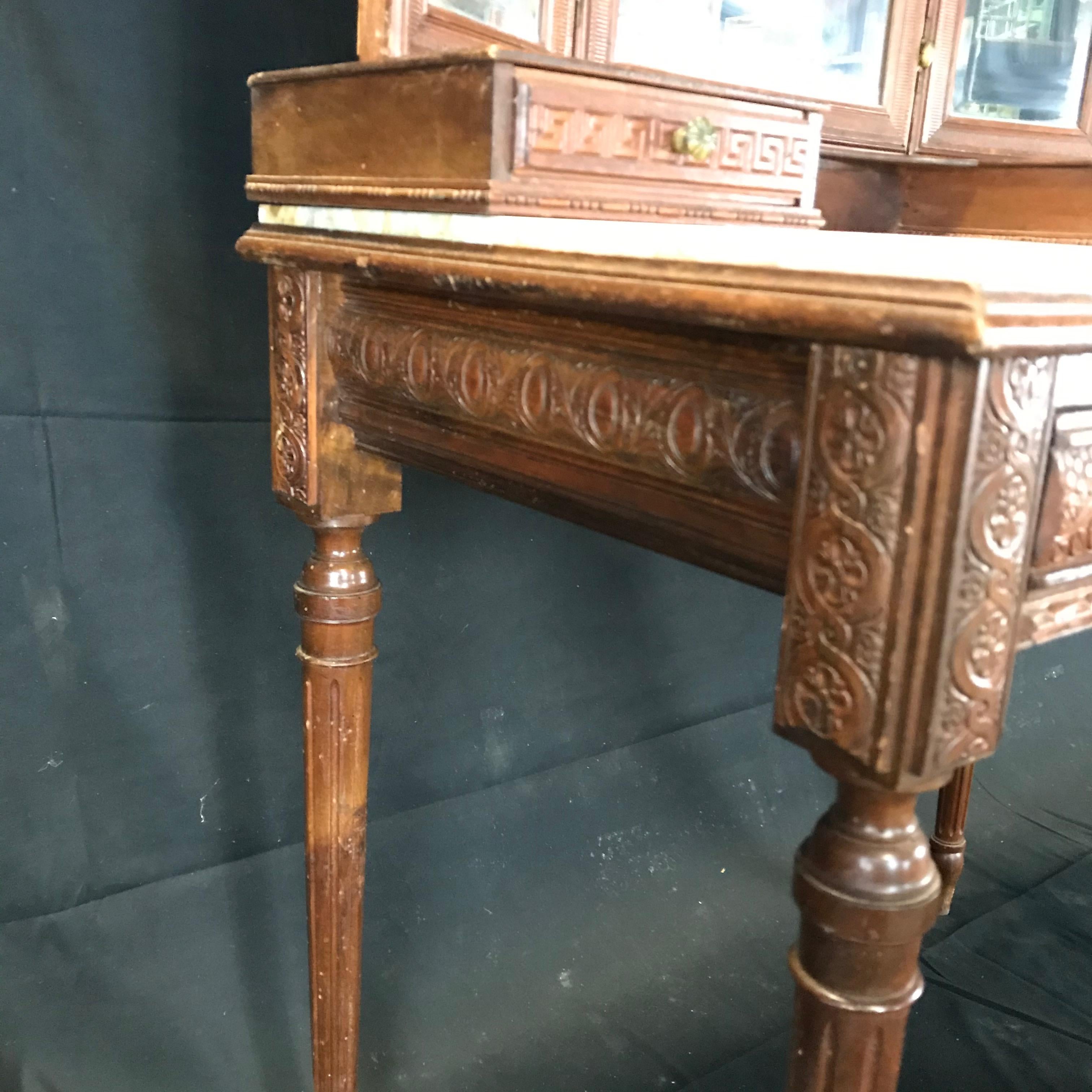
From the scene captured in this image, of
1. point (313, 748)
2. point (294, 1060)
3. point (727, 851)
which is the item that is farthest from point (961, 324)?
point (727, 851)

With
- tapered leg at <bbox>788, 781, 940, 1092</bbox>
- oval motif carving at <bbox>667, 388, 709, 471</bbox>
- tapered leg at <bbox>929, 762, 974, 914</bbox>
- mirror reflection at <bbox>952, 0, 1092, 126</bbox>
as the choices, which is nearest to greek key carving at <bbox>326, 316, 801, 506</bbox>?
oval motif carving at <bbox>667, 388, 709, 471</bbox>

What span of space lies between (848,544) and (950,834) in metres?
1.06

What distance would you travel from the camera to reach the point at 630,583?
1482mm

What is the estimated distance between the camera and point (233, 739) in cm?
118

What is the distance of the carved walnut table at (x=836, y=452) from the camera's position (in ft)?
1.26

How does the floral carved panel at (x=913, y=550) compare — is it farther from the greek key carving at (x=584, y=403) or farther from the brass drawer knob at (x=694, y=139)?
the brass drawer knob at (x=694, y=139)

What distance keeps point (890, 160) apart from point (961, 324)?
2.84ft

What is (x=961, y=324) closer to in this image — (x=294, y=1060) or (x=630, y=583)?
(x=294, y=1060)

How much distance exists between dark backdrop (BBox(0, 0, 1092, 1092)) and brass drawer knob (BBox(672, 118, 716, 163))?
1.75 feet

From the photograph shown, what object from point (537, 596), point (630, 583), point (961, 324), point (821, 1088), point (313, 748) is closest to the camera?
point (961, 324)

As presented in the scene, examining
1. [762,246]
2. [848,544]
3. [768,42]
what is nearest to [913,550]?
[848,544]

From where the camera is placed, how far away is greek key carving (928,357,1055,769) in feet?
1.26

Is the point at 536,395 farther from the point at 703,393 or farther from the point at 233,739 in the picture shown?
the point at 233,739

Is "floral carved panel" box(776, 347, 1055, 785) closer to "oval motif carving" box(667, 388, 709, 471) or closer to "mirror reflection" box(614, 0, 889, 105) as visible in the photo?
"oval motif carving" box(667, 388, 709, 471)
